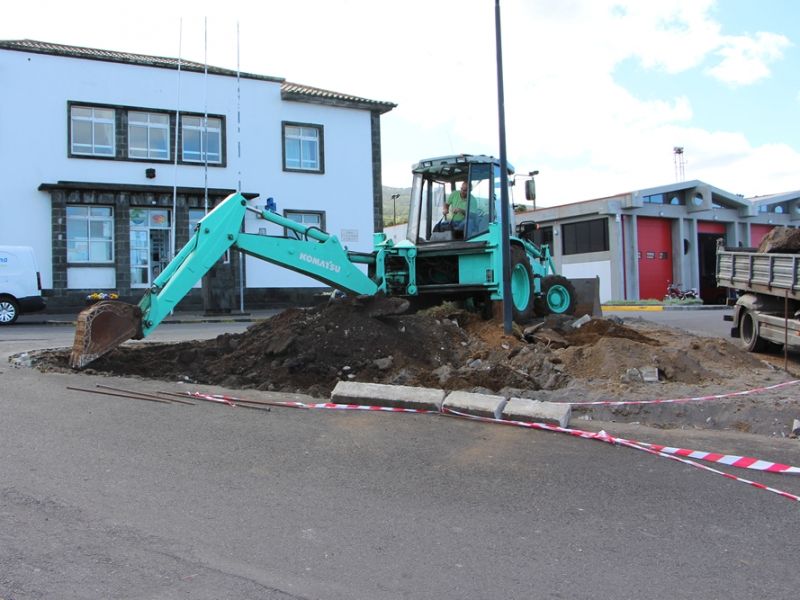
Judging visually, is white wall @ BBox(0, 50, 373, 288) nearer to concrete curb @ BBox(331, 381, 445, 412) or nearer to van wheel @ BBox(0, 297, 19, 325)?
van wheel @ BBox(0, 297, 19, 325)

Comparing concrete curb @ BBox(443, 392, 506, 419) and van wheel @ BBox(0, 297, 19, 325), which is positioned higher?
van wheel @ BBox(0, 297, 19, 325)

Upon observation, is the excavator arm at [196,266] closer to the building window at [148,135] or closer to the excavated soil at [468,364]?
the excavated soil at [468,364]

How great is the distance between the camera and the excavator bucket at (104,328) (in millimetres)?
8781

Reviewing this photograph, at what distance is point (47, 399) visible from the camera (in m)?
7.39

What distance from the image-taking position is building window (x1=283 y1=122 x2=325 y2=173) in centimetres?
2791

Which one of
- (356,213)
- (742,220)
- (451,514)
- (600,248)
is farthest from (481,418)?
(742,220)

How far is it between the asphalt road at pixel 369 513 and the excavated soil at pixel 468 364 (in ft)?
2.38

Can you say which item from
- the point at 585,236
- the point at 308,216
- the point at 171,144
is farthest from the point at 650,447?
the point at 585,236

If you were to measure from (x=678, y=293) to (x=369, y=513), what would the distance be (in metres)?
34.1

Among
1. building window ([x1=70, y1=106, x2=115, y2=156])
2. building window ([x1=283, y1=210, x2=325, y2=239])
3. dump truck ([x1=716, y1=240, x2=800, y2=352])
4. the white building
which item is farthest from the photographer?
building window ([x1=283, y1=210, x2=325, y2=239])

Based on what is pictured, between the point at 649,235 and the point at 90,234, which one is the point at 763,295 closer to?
the point at 90,234

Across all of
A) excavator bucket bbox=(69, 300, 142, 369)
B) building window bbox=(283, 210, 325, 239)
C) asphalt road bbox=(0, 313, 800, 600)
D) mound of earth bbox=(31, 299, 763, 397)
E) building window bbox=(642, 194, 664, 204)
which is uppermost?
building window bbox=(642, 194, 664, 204)

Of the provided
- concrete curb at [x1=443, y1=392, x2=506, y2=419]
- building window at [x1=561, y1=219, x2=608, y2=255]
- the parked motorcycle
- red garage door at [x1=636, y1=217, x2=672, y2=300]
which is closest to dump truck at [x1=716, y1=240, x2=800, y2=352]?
concrete curb at [x1=443, y1=392, x2=506, y2=419]

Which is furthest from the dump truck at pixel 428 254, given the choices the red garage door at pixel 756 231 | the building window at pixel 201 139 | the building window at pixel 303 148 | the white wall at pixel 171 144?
the red garage door at pixel 756 231
